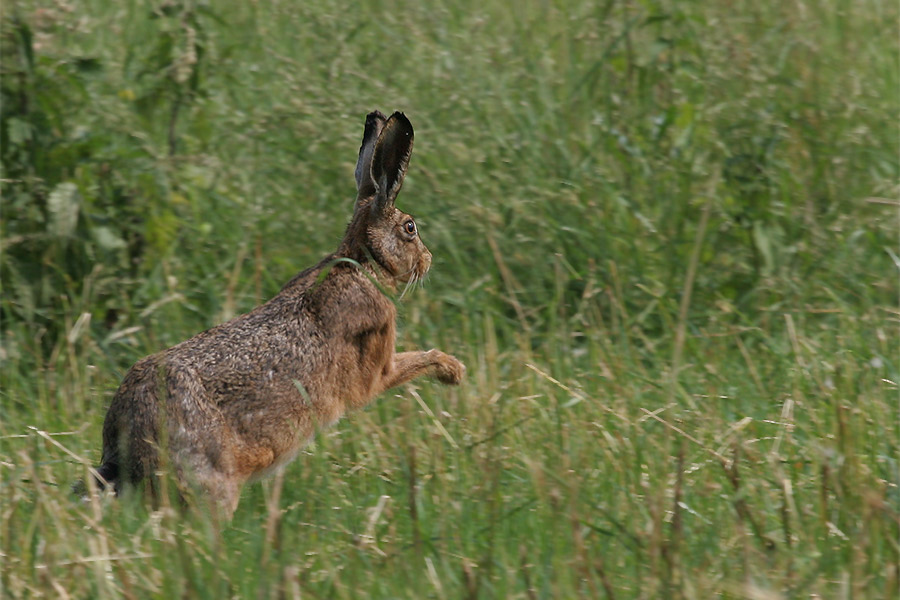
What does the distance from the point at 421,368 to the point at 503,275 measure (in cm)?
107

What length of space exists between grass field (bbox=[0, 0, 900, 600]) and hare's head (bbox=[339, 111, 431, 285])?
1.61ft

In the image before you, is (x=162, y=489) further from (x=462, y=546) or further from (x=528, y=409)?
(x=528, y=409)

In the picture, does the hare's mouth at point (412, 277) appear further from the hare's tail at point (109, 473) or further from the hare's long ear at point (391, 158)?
the hare's tail at point (109, 473)

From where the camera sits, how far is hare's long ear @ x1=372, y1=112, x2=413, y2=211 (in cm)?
425

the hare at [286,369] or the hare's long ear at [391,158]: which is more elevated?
the hare's long ear at [391,158]

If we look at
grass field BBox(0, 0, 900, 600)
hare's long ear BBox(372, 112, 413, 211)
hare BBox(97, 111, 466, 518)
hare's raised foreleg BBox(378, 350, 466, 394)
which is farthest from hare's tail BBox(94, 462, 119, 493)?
hare's long ear BBox(372, 112, 413, 211)

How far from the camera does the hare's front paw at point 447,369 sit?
4629 mm

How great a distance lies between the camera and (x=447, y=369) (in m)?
4.66

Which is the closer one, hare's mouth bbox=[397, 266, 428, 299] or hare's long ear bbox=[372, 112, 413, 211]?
hare's long ear bbox=[372, 112, 413, 211]

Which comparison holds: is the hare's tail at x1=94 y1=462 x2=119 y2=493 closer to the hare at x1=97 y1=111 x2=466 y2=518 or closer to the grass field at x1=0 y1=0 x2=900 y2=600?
the hare at x1=97 y1=111 x2=466 y2=518

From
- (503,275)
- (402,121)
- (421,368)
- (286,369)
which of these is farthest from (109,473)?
(503,275)

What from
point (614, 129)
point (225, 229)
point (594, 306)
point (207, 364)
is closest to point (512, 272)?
point (594, 306)

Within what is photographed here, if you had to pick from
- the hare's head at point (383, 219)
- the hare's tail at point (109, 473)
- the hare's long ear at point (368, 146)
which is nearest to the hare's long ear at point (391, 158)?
the hare's head at point (383, 219)

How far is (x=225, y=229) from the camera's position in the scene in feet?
19.5
